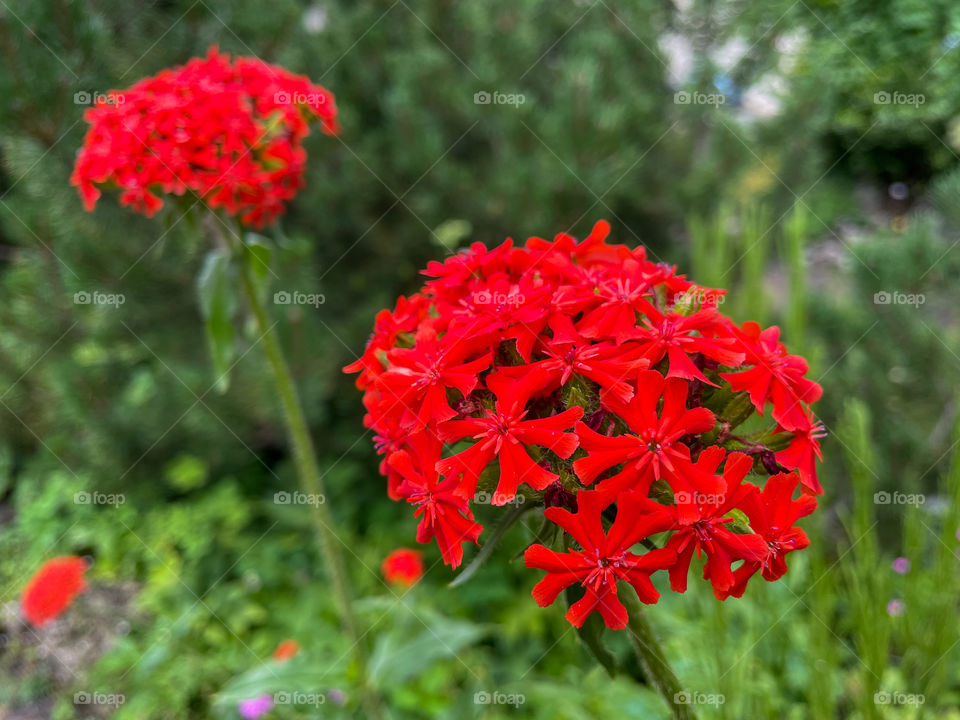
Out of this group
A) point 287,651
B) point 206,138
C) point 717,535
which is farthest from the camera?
point 287,651

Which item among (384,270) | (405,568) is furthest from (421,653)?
(384,270)

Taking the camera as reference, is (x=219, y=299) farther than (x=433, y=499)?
Yes

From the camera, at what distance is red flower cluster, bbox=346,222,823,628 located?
0.63 meters

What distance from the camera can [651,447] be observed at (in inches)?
25.1

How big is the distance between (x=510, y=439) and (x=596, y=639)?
0.30 m

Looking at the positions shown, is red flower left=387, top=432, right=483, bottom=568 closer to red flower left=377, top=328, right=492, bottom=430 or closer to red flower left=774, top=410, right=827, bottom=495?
red flower left=377, top=328, right=492, bottom=430

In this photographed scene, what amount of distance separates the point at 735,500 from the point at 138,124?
4.20ft

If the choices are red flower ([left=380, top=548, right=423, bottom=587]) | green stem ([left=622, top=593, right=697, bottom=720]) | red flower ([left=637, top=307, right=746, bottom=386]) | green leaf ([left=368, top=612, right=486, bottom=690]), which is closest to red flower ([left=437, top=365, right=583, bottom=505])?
red flower ([left=637, top=307, right=746, bottom=386])

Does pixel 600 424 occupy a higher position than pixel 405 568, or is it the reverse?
Answer: pixel 600 424

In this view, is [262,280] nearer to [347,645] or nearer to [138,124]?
[138,124]

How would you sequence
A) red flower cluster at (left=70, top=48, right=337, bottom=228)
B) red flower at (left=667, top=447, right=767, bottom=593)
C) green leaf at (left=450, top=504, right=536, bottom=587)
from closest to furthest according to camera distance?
red flower at (left=667, top=447, right=767, bottom=593) → green leaf at (left=450, top=504, right=536, bottom=587) → red flower cluster at (left=70, top=48, right=337, bottom=228)

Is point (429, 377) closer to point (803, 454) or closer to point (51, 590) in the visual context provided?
point (803, 454)

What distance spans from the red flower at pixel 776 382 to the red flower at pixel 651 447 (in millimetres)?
88

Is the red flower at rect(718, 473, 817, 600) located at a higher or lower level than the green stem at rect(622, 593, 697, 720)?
higher
